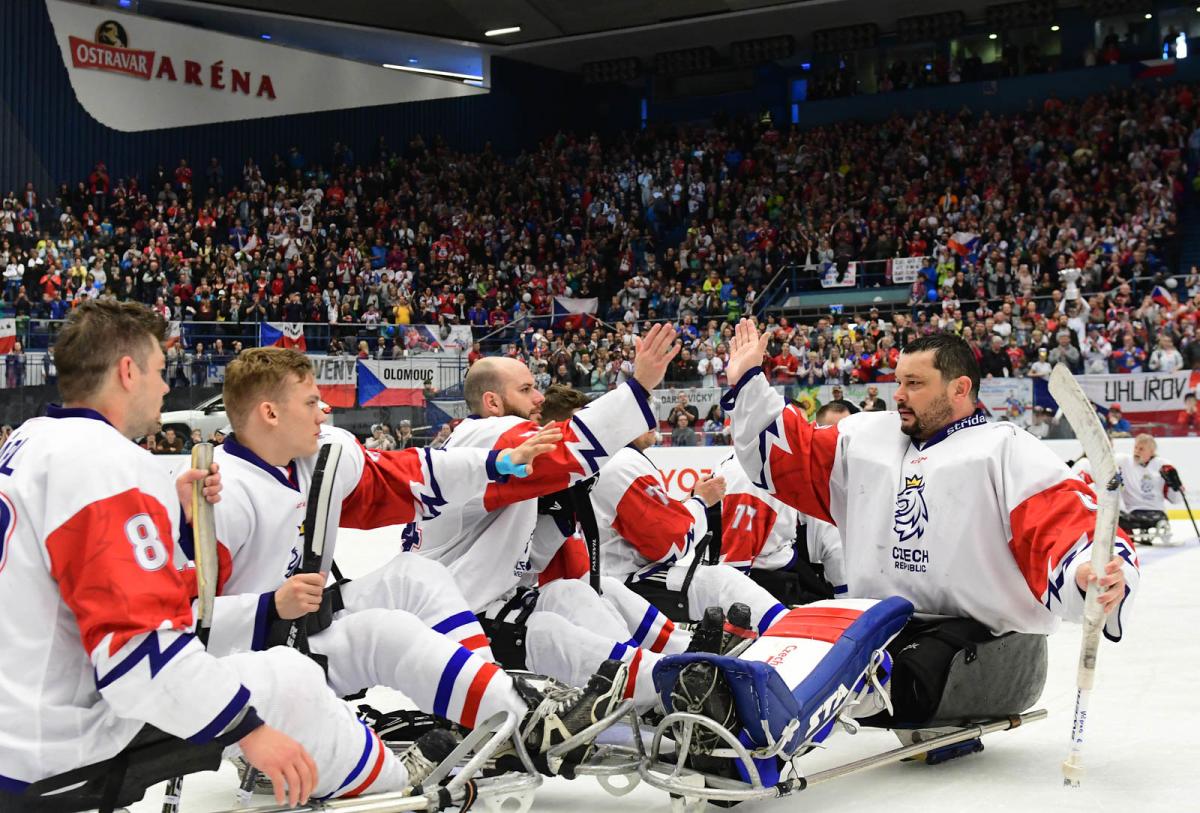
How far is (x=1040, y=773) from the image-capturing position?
12.4ft

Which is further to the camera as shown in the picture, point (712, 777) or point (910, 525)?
point (910, 525)

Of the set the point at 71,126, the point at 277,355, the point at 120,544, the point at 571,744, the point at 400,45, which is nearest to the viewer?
the point at 120,544

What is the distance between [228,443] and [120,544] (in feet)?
4.12

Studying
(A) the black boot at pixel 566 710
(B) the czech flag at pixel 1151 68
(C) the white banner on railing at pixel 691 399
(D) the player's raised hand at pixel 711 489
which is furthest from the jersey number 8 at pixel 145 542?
(B) the czech flag at pixel 1151 68

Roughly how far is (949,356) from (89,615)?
2772mm

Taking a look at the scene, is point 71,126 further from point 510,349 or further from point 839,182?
point 839,182

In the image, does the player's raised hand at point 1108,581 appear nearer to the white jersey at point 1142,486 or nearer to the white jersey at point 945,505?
the white jersey at point 945,505

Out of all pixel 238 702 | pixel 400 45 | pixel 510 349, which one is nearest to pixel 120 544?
pixel 238 702

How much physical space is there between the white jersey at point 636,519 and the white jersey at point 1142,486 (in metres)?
7.14

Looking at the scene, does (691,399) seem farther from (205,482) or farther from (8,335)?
(205,482)

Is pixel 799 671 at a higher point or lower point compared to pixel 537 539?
lower

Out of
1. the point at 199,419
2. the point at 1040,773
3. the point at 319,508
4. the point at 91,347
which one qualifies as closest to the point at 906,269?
the point at 199,419

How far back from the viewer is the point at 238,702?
2.30 metres

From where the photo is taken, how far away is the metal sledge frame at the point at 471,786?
8.83 feet
